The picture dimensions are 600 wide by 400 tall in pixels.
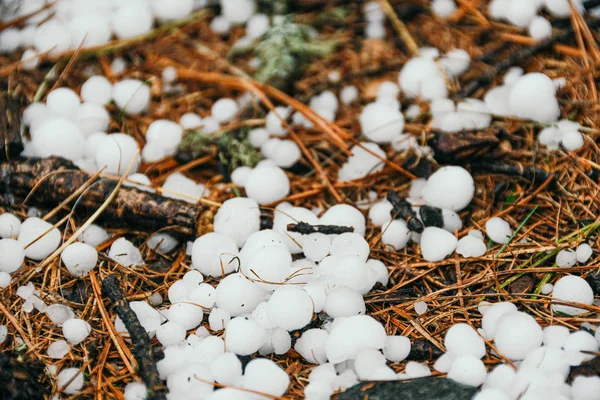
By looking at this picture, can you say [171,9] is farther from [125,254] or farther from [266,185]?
[125,254]

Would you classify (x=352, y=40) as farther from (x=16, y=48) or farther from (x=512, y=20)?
(x=16, y=48)

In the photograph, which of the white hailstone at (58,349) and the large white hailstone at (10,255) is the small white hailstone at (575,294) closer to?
the white hailstone at (58,349)

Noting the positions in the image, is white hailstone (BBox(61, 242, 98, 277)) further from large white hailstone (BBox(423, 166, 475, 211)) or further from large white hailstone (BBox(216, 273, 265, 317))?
large white hailstone (BBox(423, 166, 475, 211))

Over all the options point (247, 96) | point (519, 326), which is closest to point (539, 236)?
point (519, 326)

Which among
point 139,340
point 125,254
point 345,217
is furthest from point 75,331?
point 345,217

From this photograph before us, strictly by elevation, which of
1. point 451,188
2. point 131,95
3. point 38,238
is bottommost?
point 451,188
